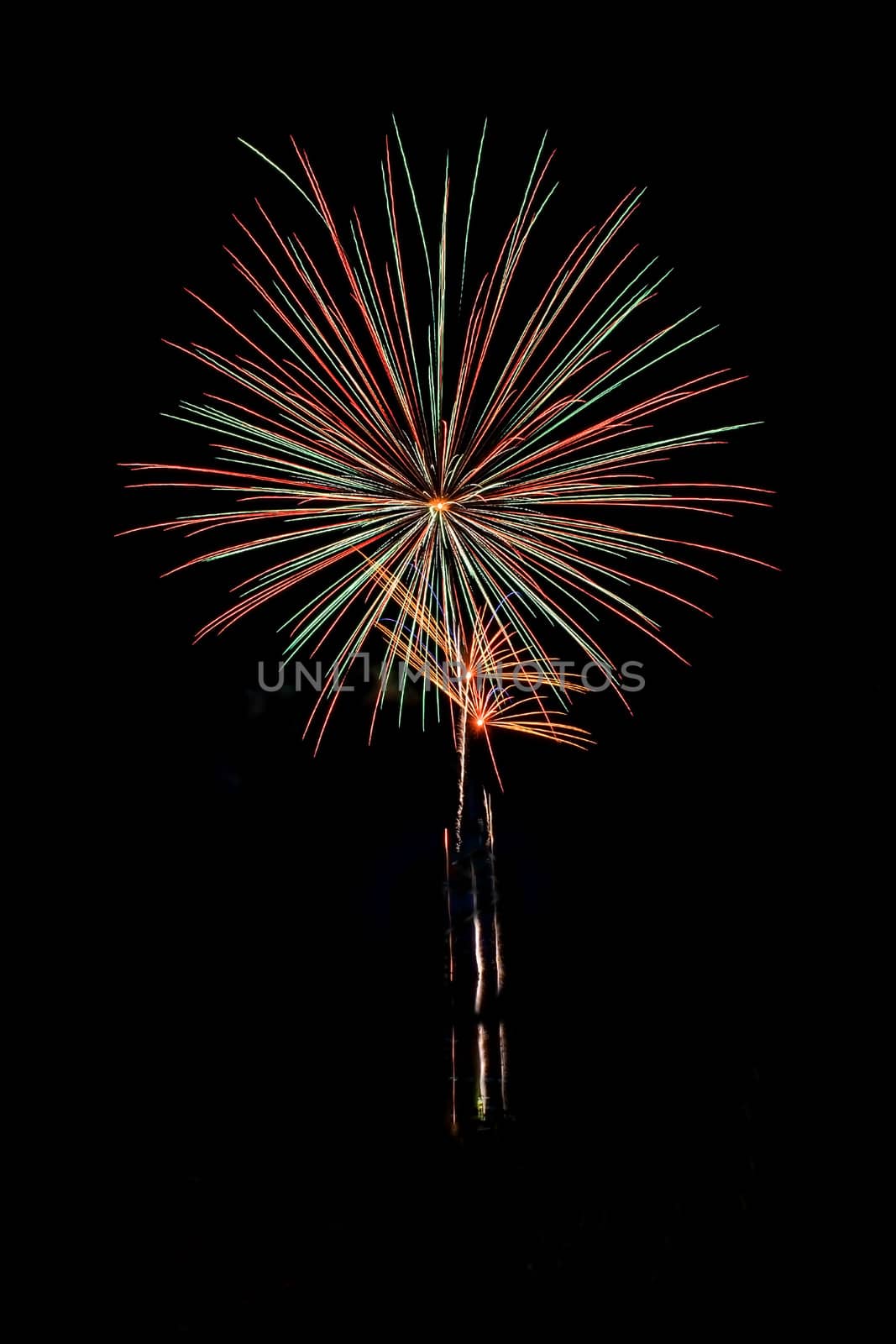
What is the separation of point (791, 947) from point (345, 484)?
4.66m

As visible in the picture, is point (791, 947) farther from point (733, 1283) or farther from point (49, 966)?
point (49, 966)

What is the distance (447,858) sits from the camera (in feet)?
28.5

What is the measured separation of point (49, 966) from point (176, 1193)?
381cm

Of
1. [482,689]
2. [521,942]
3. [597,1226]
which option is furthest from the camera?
[482,689]

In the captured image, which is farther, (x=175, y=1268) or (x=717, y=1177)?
(x=175, y=1268)

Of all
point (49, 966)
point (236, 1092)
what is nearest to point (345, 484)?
point (49, 966)

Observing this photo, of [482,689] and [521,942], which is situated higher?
[482,689]

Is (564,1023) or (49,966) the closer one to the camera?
(564,1023)

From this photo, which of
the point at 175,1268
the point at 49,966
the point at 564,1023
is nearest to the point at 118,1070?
the point at 49,966

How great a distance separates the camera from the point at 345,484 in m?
6.38

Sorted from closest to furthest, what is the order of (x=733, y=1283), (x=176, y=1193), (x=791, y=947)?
(x=733, y=1283), (x=791, y=947), (x=176, y=1193)

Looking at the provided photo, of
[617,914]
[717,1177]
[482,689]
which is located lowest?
[717,1177]

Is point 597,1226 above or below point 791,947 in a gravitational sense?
below

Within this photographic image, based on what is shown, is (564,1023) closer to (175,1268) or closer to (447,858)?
(175,1268)
